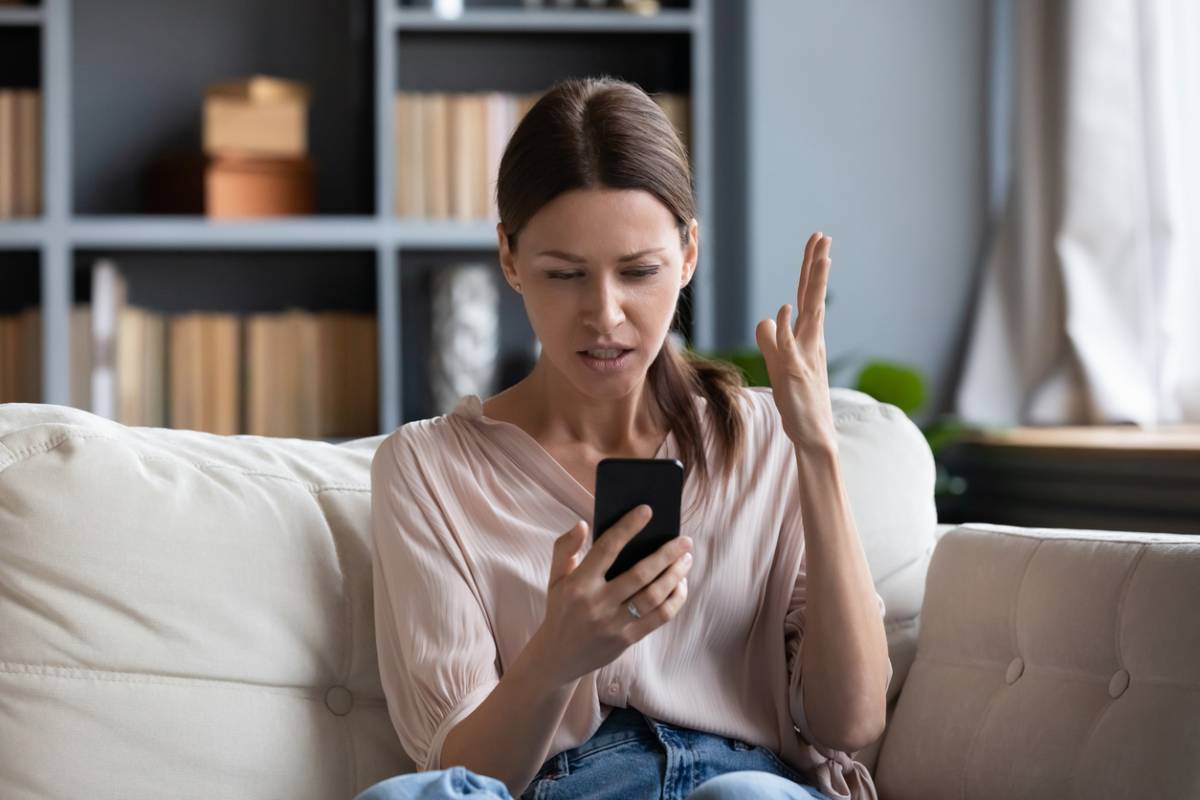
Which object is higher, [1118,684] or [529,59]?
[529,59]

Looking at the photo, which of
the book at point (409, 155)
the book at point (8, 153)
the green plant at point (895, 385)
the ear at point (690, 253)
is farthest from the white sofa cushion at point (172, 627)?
the book at point (8, 153)

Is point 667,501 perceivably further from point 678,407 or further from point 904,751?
point 904,751

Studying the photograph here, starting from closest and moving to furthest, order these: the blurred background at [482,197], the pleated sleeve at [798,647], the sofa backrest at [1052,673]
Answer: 1. the sofa backrest at [1052,673]
2. the pleated sleeve at [798,647]
3. the blurred background at [482,197]

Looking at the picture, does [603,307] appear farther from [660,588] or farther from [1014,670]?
[1014,670]

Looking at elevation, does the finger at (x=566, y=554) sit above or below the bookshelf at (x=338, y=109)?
below

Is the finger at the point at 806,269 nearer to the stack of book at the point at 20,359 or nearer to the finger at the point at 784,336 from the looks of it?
the finger at the point at 784,336

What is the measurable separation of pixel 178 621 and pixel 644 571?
486mm

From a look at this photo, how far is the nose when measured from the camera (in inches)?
52.2

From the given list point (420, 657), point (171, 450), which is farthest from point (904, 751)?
point (171, 450)

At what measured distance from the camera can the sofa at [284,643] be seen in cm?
129

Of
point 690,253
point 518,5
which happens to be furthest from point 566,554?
point 518,5

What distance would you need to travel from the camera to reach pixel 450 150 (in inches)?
126

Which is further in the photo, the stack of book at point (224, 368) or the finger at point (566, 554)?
the stack of book at point (224, 368)

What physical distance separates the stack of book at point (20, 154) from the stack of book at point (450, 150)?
79 cm
